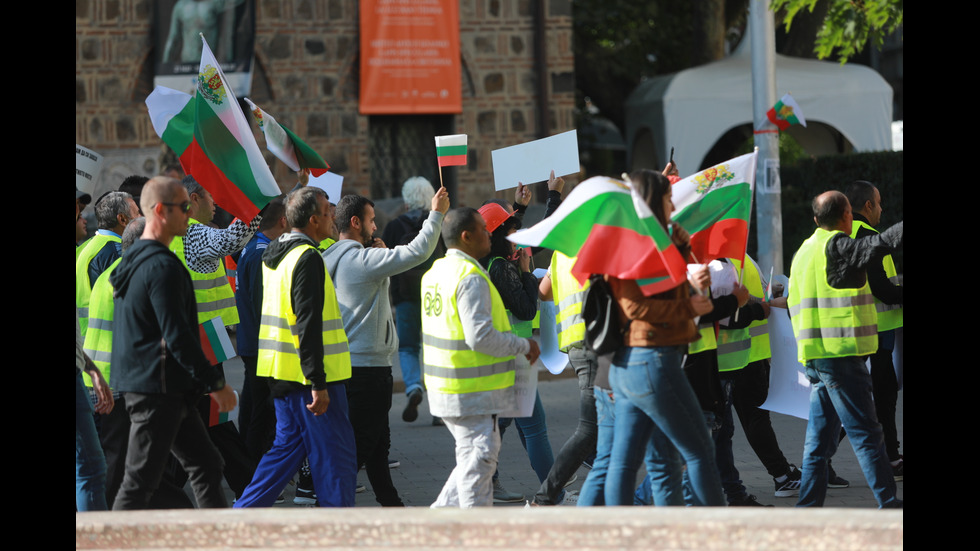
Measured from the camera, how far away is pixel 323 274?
578 centimetres

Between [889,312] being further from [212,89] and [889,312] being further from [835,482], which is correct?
[212,89]

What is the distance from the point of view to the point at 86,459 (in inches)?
218

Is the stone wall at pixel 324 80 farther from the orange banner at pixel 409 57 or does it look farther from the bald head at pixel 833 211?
the bald head at pixel 833 211

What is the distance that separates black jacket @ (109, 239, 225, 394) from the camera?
5145 mm

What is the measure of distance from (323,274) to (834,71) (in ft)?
47.7

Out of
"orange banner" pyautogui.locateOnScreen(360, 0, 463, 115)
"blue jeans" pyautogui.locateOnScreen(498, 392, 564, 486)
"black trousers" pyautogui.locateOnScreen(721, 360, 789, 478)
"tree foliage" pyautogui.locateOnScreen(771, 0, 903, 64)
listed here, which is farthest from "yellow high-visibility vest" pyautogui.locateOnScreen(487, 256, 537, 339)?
"orange banner" pyautogui.locateOnScreen(360, 0, 463, 115)

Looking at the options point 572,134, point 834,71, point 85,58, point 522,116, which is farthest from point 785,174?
point 572,134

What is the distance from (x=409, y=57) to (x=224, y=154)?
32.6 feet

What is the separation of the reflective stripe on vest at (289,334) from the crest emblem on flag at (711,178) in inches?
74.4

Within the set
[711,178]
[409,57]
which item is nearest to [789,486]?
[711,178]

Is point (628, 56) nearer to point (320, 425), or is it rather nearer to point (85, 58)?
point (85, 58)

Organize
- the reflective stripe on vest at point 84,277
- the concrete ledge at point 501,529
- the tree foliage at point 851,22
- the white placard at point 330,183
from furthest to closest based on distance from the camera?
the tree foliage at point 851,22 < the white placard at point 330,183 < the reflective stripe on vest at point 84,277 < the concrete ledge at point 501,529

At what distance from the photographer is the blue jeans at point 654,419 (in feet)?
16.2

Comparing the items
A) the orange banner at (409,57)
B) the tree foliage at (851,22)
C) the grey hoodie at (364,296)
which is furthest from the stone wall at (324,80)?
the grey hoodie at (364,296)
